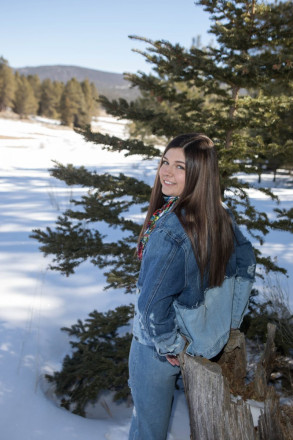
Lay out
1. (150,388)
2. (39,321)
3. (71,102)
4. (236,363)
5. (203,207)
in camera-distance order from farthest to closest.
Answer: (71,102) < (39,321) < (236,363) < (150,388) < (203,207)

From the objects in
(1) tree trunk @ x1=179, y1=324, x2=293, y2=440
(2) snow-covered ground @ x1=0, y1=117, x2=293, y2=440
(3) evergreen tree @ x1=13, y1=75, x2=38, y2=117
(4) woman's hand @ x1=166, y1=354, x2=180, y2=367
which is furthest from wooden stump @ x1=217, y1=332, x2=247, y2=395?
(3) evergreen tree @ x1=13, y1=75, x2=38, y2=117

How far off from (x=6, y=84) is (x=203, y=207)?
188 feet

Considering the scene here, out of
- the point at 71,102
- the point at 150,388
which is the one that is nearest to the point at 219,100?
the point at 150,388

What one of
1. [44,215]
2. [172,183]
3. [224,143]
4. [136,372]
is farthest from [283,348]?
[44,215]

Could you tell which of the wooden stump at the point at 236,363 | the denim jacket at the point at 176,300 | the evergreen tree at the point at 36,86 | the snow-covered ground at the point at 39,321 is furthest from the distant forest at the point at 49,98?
the denim jacket at the point at 176,300

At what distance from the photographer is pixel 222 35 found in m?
3.33

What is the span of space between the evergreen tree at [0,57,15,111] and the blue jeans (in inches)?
2244

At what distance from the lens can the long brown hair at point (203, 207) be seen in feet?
5.23

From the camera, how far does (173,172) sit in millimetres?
1708

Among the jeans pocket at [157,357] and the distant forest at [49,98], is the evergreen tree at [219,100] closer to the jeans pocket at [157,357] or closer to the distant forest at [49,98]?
the jeans pocket at [157,357]

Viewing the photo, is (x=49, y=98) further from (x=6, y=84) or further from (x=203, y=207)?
(x=203, y=207)

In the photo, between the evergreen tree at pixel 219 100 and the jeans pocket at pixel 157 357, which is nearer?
the jeans pocket at pixel 157 357

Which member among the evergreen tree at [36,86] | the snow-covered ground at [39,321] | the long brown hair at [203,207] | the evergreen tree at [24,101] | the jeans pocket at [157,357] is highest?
the evergreen tree at [36,86]

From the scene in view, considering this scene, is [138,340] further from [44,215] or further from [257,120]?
[44,215]
